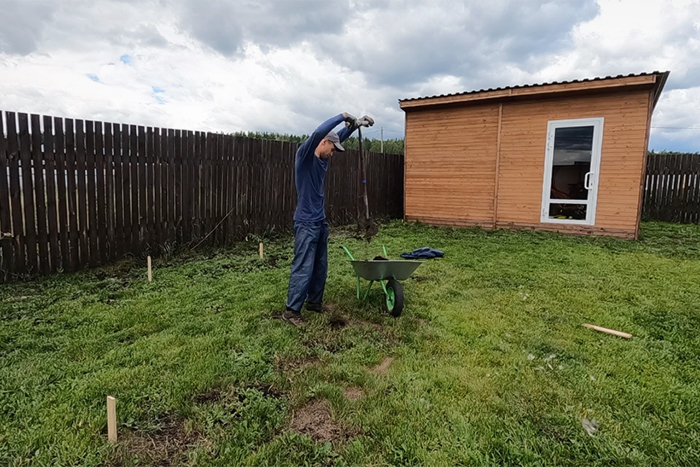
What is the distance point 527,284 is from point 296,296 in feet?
8.93

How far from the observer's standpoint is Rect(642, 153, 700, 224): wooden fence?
987cm

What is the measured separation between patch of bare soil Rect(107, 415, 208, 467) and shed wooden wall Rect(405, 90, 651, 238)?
7.97 meters

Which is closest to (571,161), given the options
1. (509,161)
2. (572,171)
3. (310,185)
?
(572,171)

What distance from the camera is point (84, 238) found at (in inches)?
180

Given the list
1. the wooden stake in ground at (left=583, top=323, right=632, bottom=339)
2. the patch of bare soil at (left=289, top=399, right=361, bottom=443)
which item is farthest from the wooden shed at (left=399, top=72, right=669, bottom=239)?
the patch of bare soil at (left=289, top=399, right=361, bottom=443)

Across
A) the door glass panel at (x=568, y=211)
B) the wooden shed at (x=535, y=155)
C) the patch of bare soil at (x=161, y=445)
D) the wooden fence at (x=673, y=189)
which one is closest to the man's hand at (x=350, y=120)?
the patch of bare soil at (x=161, y=445)

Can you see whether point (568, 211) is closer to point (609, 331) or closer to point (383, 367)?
point (609, 331)

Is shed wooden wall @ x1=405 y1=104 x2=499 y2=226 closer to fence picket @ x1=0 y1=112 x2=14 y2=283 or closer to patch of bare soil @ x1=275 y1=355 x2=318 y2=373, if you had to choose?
patch of bare soil @ x1=275 y1=355 x2=318 y2=373

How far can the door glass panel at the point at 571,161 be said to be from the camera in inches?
301

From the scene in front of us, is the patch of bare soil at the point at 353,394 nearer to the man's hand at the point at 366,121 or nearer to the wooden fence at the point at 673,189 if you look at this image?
the man's hand at the point at 366,121

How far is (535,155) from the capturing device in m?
8.02

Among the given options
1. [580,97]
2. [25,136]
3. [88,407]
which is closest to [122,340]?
[88,407]

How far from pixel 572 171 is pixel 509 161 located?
123 cm

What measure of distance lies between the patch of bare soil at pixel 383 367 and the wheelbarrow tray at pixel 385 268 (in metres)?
0.77
